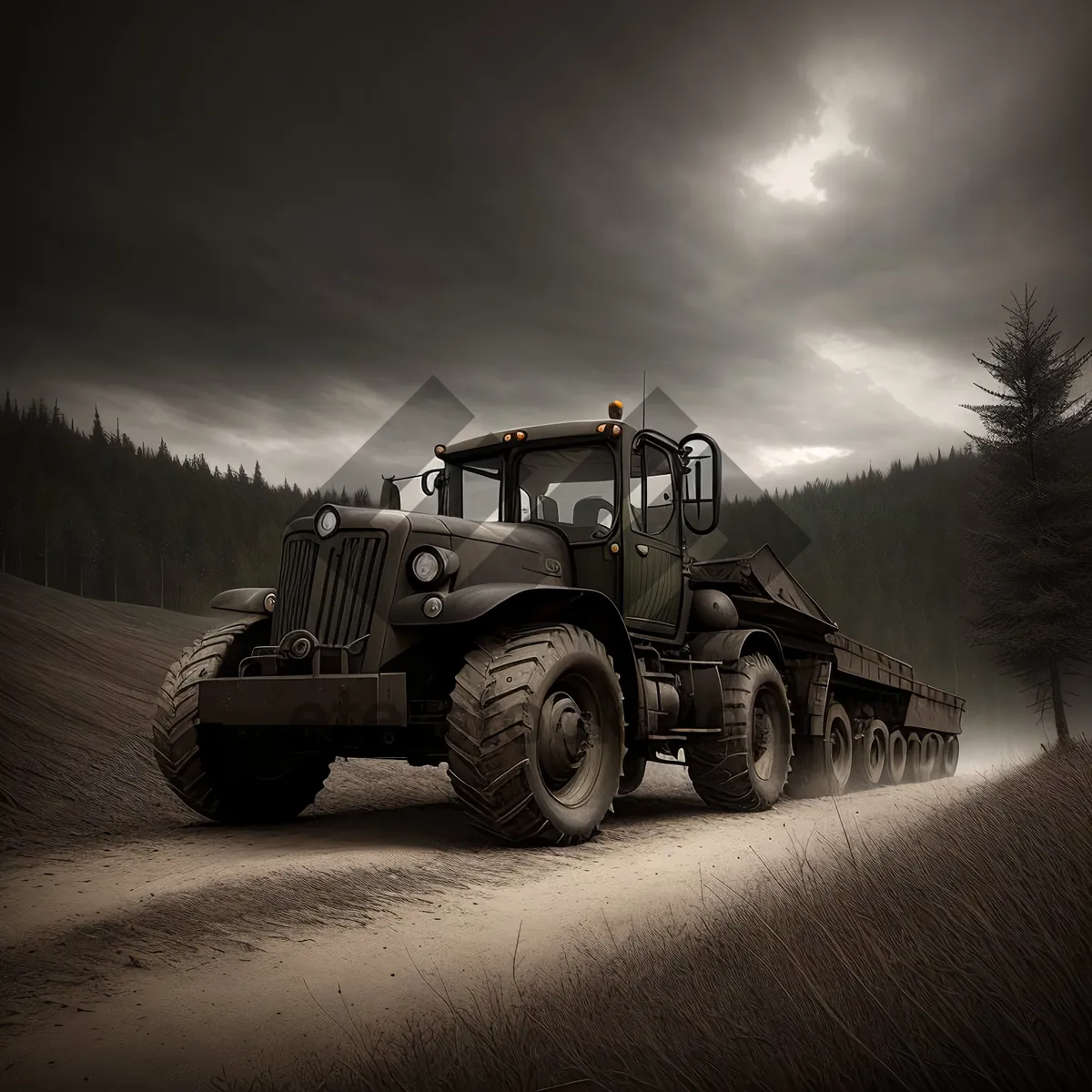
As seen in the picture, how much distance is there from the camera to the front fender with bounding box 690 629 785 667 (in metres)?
8.90

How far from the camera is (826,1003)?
86.1 inches

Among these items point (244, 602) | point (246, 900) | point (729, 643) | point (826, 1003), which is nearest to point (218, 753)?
point (244, 602)

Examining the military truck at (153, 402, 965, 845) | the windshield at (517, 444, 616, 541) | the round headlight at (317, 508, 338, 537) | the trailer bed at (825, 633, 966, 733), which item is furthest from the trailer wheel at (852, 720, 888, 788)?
the round headlight at (317, 508, 338, 537)

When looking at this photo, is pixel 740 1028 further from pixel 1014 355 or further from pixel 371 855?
pixel 1014 355

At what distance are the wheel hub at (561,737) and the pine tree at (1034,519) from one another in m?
15.0

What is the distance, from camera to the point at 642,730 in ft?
24.1

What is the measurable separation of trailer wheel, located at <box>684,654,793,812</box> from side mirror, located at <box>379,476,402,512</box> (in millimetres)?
3396

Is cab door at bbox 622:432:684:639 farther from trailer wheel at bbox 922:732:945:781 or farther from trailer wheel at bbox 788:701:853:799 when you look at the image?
trailer wheel at bbox 922:732:945:781

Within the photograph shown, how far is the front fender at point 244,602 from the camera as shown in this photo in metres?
7.32

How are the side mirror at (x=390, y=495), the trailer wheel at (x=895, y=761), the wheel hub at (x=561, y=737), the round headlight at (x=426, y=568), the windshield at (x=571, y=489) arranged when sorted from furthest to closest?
the trailer wheel at (x=895, y=761), the side mirror at (x=390, y=495), the windshield at (x=571, y=489), the round headlight at (x=426, y=568), the wheel hub at (x=561, y=737)

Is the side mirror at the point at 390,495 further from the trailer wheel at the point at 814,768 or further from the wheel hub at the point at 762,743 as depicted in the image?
the trailer wheel at the point at 814,768

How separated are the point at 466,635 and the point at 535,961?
3.24 m

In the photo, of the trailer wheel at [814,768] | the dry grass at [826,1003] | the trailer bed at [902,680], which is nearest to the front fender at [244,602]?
the dry grass at [826,1003]

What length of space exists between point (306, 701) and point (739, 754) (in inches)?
168
